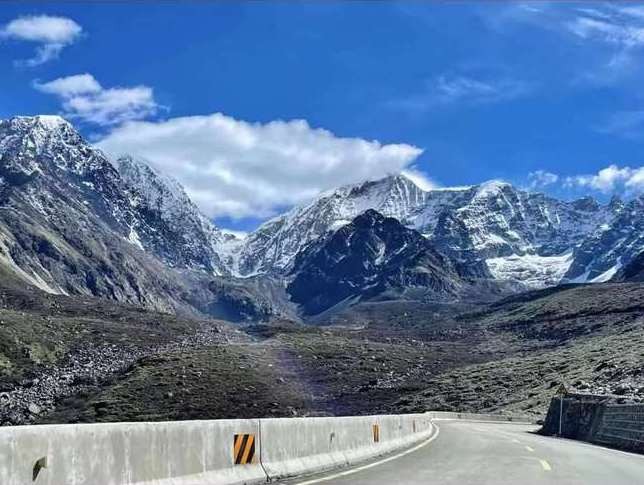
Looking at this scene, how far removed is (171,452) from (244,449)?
3.01 m

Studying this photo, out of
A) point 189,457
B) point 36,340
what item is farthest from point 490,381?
point 189,457

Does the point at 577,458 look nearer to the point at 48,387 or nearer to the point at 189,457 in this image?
the point at 189,457

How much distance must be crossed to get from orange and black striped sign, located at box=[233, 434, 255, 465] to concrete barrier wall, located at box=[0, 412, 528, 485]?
0.06 ft

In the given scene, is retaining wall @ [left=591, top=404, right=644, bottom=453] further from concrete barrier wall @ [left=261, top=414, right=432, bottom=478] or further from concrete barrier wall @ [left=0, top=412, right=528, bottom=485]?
concrete barrier wall @ [left=0, top=412, right=528, bottom=485]

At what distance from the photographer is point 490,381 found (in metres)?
128

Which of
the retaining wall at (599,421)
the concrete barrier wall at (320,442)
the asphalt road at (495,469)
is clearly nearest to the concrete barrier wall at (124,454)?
the concrete barrier wall at (320,442)

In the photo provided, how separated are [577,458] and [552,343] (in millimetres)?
170012

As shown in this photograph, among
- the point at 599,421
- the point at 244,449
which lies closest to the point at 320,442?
the point at 244,449

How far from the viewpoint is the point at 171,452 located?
41.6 ft

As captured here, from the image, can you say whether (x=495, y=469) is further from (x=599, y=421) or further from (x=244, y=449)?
(x=599, y=421)

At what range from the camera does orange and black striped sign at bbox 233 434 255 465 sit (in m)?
15.2

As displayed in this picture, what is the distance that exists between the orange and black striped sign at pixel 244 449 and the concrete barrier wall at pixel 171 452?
0.02 metres

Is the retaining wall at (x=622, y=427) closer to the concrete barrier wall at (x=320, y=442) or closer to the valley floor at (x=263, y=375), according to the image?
the concrete barrier wall at (x=320, y=442)

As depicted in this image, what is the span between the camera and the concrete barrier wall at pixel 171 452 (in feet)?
32.0
